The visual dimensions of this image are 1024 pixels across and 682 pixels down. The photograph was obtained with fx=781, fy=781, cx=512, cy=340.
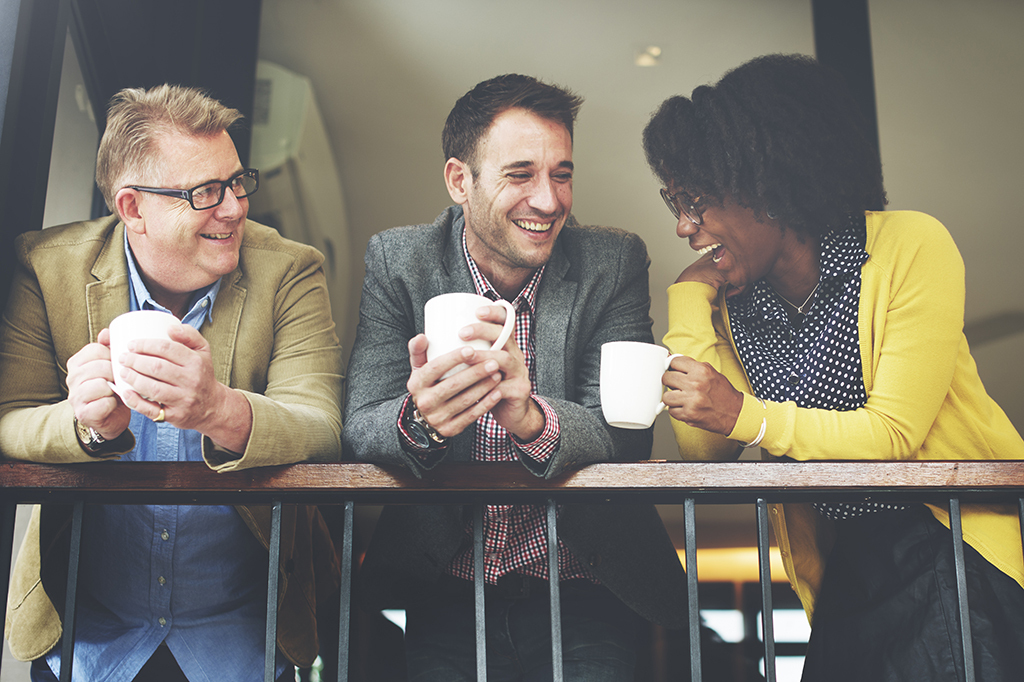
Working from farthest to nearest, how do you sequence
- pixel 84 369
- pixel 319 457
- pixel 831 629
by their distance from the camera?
pixel 831 629, pixel 319 457, pixel 84 369

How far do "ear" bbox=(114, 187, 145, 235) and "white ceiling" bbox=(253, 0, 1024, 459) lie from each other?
55 cm

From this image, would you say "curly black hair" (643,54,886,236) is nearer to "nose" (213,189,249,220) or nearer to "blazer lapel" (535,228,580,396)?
"blazer lapel" (535,228,580,396)

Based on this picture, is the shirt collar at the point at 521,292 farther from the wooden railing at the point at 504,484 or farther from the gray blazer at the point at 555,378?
the wooden railing at the point at 504,484

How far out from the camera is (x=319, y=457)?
4.12 ft

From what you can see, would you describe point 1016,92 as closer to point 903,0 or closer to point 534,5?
point 903,0

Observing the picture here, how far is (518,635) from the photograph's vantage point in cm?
140

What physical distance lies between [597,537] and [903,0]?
164cm

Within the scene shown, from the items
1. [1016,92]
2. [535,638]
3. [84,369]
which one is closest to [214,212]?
[84,369]

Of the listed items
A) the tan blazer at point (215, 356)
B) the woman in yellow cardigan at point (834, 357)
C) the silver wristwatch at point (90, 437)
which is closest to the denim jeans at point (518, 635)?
the tan blazer at point (215, 356)

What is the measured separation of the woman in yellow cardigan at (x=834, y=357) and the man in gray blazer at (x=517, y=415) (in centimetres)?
17

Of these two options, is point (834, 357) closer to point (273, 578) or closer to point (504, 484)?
point (504, 484)

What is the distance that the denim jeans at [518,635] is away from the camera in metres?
1.36

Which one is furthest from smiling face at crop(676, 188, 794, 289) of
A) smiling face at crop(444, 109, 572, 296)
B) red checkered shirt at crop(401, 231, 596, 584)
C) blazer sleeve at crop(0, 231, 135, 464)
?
blazer sleeve at crop(0, 231, 135, 464)

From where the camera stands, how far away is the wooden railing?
43.7 inches
